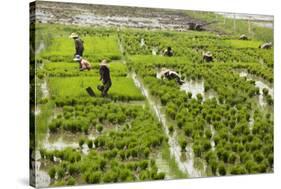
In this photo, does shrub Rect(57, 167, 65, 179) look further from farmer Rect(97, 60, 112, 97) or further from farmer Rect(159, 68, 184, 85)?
farmer Rect(159, 68, 184, 85)

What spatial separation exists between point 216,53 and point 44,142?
248 cm

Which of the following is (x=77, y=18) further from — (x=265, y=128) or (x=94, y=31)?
(x=265, y=128)

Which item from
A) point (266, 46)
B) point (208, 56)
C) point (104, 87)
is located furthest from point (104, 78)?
point (266, 46)

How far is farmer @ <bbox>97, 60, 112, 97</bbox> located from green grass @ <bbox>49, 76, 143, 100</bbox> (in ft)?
0.16

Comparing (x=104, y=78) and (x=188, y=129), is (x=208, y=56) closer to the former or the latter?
(x=188, y=129)

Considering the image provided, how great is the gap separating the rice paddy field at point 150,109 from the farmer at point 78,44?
2.2 inches

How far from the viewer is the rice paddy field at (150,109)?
20.6ft

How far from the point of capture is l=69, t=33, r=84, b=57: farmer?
6.52 meters

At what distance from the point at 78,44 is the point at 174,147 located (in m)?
1.62

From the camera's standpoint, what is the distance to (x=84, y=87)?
6488 mm

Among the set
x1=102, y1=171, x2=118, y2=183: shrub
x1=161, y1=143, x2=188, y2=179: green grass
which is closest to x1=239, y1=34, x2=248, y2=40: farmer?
x1=161, y1=143, x2=188, y2=179: green grass

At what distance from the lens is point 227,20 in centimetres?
732

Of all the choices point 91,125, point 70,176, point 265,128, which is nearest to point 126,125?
point 91,125

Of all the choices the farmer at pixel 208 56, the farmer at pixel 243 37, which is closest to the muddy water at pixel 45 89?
the farmer at pixel 208 56
